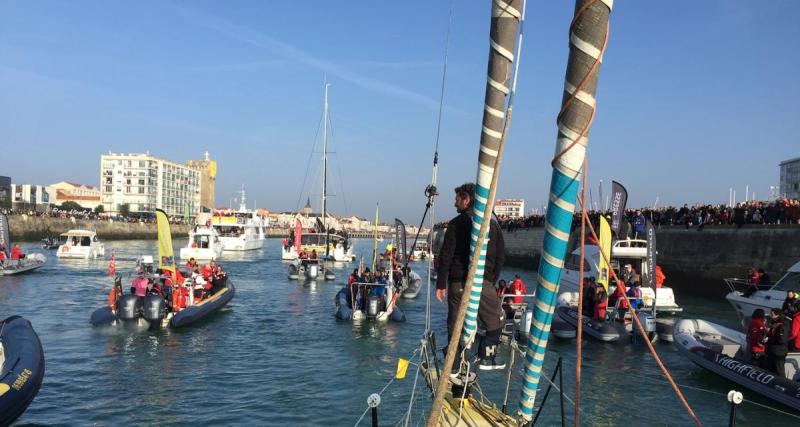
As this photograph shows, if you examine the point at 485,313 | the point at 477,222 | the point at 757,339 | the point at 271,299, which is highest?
the point at 477,222

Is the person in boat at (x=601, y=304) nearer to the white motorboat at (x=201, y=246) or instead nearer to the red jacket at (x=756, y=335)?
the red jacket at (x=756, y=335)

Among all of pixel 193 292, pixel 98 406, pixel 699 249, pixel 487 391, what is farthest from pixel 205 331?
pixel 699 249

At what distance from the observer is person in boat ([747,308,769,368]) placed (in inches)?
477

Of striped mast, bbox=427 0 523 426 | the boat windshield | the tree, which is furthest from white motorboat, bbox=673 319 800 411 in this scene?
the tree

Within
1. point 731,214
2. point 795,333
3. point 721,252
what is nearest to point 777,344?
point 795,333

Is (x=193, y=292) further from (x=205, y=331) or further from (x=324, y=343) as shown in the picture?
(x=324, y=343)

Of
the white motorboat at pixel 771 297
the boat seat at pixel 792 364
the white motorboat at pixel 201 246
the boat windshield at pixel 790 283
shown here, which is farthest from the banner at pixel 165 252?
the white motorboat at pixel 201 246

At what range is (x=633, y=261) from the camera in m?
27.8

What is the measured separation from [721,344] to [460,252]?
12026 millimetres

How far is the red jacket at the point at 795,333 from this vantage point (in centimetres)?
1163

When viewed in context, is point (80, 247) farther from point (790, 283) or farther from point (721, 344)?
point (790, 283)

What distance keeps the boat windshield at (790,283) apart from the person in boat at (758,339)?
8205mm

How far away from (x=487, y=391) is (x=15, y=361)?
9.54 m

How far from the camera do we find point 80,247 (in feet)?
156
